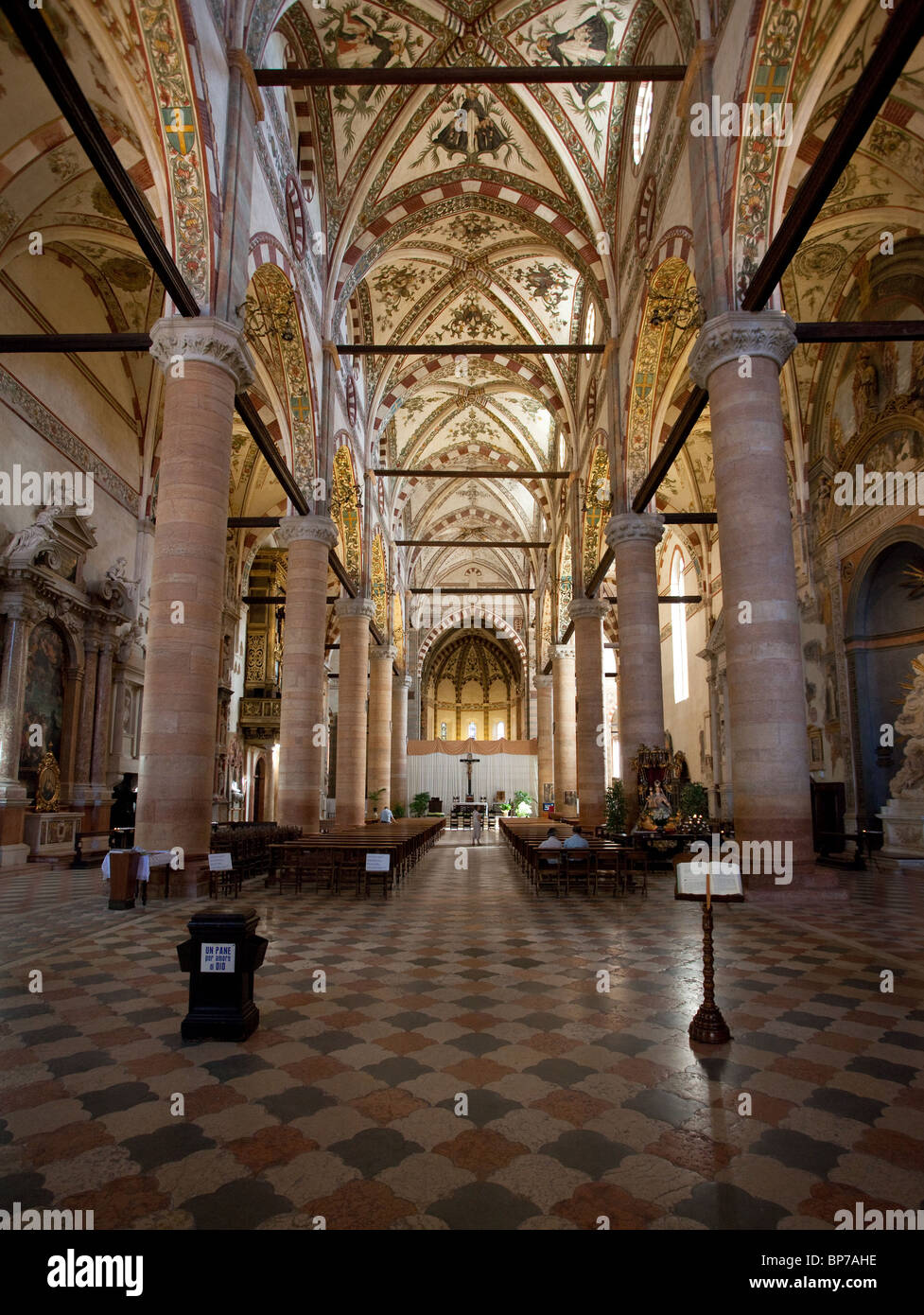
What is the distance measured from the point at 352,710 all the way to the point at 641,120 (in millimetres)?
15649

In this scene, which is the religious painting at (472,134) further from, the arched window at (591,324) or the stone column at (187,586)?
the stone column at (187,586)

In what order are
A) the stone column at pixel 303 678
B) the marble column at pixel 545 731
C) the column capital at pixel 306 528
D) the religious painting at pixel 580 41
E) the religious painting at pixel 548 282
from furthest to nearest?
the marble column at pixel 545 731 < the religious painting at pixel 548 282 < the column capital at pixel 306 528 < the stone column at pixel 303 678 < the religious painting at pixel 580 41

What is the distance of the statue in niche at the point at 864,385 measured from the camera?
15906 mm

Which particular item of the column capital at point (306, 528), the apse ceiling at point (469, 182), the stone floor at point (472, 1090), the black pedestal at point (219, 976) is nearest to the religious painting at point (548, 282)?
the apse ceiling at point (469, 182)

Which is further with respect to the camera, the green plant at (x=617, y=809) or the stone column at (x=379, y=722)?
the stone column at (x=379, y=722)

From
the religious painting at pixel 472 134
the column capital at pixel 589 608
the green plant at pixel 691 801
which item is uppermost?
the religious painting at pixel 472 134

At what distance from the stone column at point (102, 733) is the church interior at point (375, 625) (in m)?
0.16

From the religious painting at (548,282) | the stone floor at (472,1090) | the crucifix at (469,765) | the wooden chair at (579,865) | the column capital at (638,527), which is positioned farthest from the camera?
the crucifix at (469,765)

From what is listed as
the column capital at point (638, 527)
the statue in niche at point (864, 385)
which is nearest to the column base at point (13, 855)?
the column capital at point (638, 527)

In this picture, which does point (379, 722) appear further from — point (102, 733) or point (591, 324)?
point (591, 324)

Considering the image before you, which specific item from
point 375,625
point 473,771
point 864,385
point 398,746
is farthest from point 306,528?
point 473,771

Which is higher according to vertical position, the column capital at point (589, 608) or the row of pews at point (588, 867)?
the column capital at point (589, 608)

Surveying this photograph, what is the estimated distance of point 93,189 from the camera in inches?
562

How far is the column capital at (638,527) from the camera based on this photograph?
53.4ft
